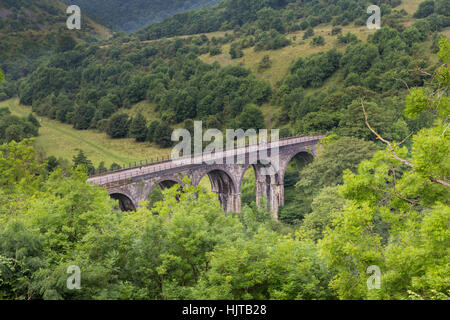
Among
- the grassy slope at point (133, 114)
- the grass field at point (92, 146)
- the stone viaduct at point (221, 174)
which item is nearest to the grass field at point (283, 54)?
the grassy slope at point (133, 114)

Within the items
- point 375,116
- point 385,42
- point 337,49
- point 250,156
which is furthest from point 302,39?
point 250,156

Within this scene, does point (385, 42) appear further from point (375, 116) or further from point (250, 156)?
point (250, 156)

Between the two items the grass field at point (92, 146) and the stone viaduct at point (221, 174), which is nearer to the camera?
the stone viaduct at point (221, 174)

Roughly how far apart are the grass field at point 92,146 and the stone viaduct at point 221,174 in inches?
1244

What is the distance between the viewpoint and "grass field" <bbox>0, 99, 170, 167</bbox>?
88688 millimetres

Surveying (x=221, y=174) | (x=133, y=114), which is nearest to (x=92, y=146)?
(x=133, y=114)

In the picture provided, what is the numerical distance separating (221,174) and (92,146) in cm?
4979

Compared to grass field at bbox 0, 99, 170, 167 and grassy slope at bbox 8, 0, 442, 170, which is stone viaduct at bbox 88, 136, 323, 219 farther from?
grassy slope at bbox 8, 0, 442, 170

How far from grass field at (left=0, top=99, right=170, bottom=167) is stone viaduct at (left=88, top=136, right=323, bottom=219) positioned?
31609 mm

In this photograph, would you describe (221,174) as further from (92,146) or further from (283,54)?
(283,54)

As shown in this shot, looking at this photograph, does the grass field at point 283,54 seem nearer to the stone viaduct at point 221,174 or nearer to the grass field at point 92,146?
the grass field at point 92,146

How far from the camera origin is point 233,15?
17675cm

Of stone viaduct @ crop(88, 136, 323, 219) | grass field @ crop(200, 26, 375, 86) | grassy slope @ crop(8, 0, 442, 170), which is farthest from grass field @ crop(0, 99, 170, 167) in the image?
grass field @ crop(200, 26, 375, 86)

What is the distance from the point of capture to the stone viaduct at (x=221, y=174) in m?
45.9
